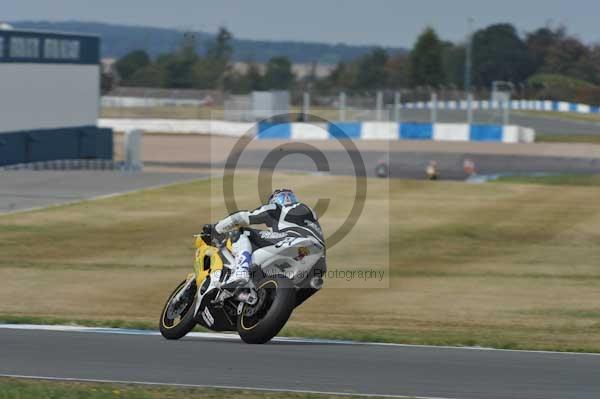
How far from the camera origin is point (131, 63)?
86.2m

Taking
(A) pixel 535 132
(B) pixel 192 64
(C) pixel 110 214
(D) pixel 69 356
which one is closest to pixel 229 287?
(D) pixel 69 356

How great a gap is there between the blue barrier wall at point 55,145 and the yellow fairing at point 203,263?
90.9 ft

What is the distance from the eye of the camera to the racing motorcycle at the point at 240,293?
394 inches

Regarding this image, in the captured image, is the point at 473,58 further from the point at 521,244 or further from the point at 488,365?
the point at 488,365

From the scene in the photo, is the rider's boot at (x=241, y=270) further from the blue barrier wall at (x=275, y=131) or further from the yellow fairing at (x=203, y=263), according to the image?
the blue barrier wall at (x=275, y=131)

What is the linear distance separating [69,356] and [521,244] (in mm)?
15623

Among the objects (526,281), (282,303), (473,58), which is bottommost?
(526,281)

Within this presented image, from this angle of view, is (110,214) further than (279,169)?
No

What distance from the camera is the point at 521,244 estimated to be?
2380cm

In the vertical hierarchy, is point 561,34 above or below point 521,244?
above

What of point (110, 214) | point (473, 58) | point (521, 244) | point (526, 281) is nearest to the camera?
point (526, 281)

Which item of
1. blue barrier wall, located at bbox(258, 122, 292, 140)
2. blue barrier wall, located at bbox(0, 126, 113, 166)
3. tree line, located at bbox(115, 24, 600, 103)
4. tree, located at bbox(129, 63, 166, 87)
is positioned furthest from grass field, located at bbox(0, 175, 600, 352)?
tree, located at bbox(129, 63, 166, 87)

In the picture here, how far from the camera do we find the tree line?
7606 centimetres

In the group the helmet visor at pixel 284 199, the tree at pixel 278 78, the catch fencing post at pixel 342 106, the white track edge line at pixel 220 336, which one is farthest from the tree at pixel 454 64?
the helmet visor at pixel 284 199
